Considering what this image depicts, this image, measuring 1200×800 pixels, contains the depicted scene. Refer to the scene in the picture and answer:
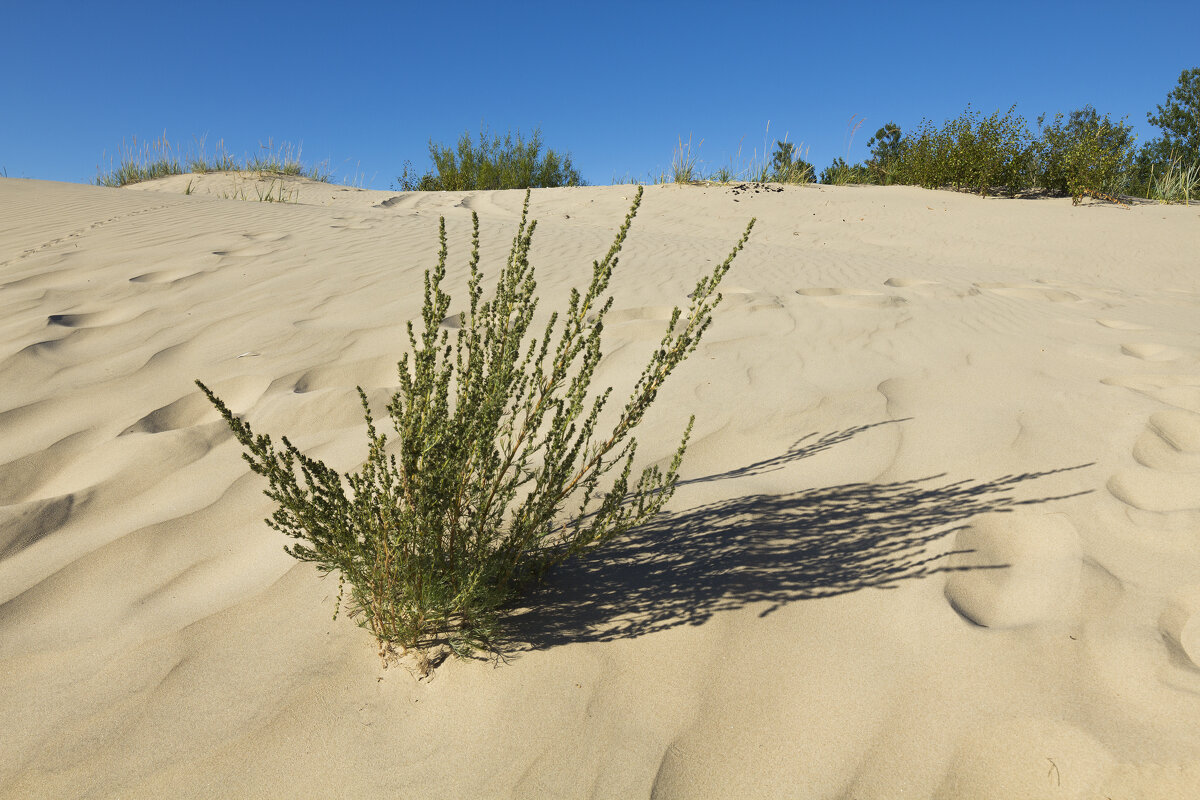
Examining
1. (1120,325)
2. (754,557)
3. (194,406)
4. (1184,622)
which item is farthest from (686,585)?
(1120,325)

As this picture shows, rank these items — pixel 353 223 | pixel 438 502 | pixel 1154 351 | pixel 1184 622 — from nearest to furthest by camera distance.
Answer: pixel 438 502
pixel 1184 622
pixel 1154 351
pixel 353 223

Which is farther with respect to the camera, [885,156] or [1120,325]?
[885,156]

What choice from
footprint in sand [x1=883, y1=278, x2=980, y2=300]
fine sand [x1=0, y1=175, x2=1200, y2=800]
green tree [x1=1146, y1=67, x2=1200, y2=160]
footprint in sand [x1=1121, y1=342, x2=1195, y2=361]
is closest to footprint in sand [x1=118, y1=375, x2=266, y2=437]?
fine sand [x1=0, y1=175, x2=1200, y2=800]

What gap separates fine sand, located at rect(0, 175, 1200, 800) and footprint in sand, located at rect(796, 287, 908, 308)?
613 millimetres

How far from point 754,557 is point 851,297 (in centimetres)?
367

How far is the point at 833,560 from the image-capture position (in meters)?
1.98

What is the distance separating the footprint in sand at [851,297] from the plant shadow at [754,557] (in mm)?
2681

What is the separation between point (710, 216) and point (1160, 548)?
10.5 m

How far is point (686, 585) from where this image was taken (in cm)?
191

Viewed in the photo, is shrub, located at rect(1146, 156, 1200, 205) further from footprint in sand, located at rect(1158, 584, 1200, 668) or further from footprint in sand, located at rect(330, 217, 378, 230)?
Result: footprint in sand, located at rect(1158, 584, 1200, 668)

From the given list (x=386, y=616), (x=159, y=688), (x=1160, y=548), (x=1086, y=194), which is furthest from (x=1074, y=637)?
(x=1086, y=194)

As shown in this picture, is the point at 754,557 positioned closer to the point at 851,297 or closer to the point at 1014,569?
the point at 1014,569

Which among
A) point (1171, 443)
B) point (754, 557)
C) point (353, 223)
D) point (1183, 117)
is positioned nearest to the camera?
point (754, 557)

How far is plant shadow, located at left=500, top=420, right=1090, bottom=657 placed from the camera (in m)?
1.80
